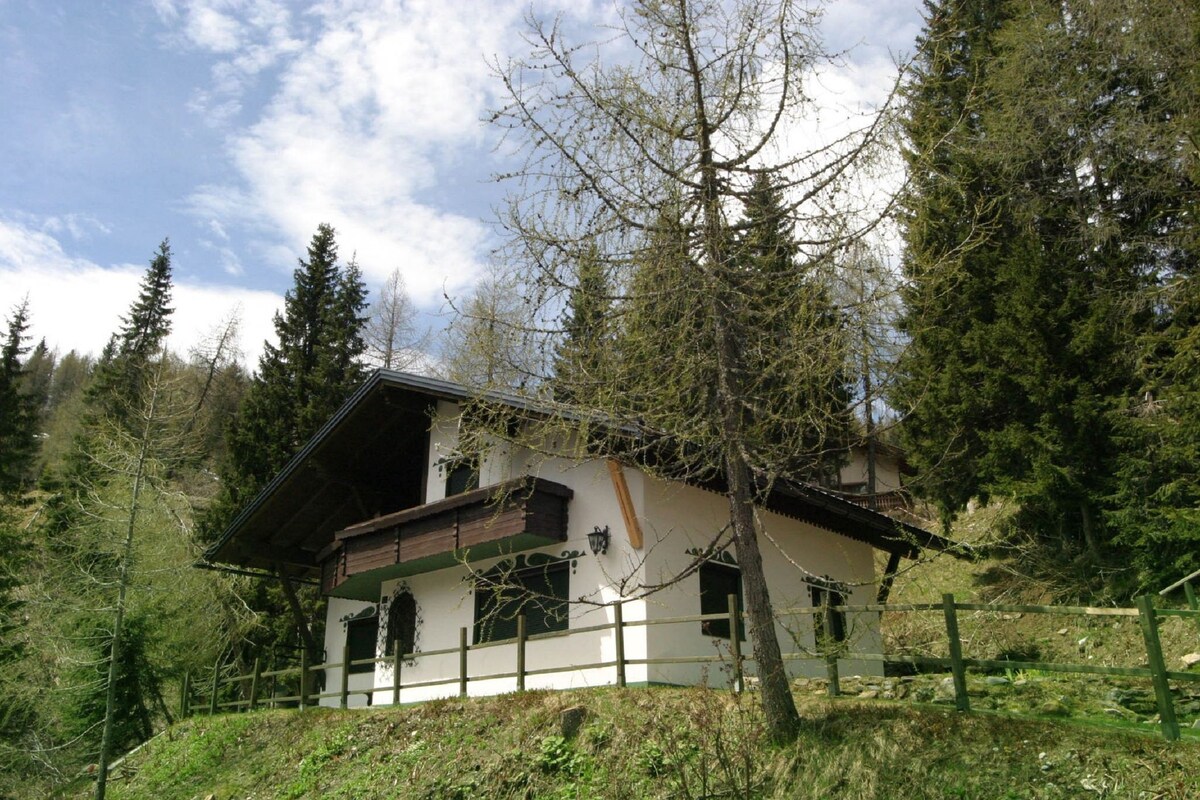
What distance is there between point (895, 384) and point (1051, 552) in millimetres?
12303

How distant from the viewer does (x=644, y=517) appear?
13008 millimetres

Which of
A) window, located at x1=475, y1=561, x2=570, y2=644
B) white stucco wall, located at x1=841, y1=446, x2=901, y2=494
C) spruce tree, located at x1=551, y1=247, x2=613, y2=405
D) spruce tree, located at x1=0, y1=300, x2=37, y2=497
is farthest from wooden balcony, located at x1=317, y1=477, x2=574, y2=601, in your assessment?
white stucco wall, located at x1=841, y1=446, x2=901, y2=494

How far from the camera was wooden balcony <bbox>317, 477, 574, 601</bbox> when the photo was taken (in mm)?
13133

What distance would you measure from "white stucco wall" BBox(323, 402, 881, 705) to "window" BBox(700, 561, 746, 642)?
220mm

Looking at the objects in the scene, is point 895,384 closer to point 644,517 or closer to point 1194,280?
point 644,517

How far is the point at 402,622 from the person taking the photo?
1648 cm

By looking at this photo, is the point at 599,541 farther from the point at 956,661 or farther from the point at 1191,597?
→ the point at 1191,597

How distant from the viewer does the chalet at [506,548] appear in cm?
1282

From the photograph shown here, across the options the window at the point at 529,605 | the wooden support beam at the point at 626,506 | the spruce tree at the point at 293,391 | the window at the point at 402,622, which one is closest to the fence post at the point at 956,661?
the wooden support beam at the point at 626,506

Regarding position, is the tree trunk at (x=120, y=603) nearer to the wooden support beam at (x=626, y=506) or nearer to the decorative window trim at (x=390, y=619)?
the decorative window trim at (x=390, y=619)

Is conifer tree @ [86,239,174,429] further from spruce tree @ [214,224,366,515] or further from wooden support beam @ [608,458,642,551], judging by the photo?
wooden support beam @ [608,458,642,551]

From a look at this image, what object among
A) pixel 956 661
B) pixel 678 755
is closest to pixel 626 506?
pixel 678 755

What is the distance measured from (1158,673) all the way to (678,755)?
4257 mm

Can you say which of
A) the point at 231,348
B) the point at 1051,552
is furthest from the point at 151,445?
the point at 231,348
